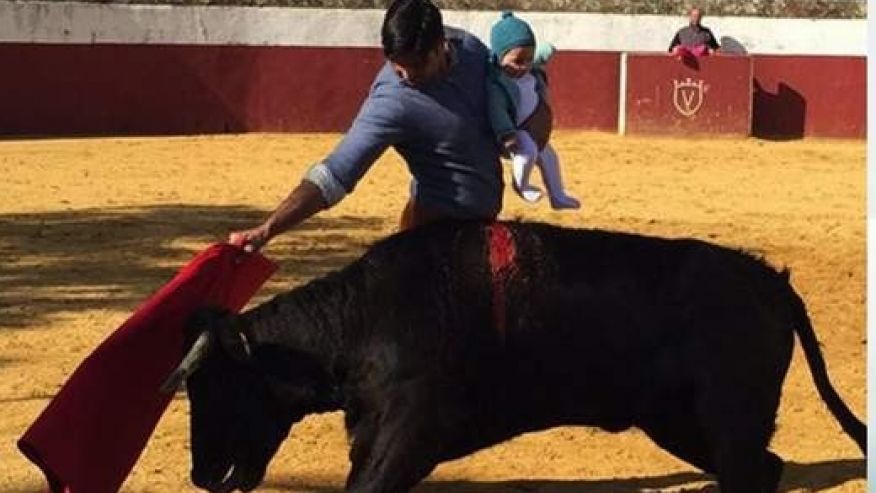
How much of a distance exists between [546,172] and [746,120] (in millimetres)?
12791

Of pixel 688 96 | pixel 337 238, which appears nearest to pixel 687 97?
pixel 688 96

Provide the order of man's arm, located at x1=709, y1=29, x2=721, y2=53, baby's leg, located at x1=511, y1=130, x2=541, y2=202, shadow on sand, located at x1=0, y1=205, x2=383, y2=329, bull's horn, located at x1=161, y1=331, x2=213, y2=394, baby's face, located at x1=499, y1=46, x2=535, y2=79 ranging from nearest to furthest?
bull's horn, located at x1=161, y1=331, x2=213, y2=394 → baby's leg, located at x1=511, y1=130, x2=541, y2=202 → baby's face, located at x1=499, y1=46, x2=535, y2=79 → shadow on sand, located at x1=0, y1=205, x2=383, y2=329 → man's arm, located at x1=709, y1=29, x2=721, y2=53

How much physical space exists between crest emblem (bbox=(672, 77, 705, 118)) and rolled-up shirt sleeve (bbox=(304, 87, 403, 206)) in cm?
1391

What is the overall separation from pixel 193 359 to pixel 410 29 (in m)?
0.82

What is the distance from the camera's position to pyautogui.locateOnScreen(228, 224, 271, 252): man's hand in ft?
12.5

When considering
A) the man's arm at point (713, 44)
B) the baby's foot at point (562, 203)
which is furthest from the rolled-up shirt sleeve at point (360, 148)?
the man's arm at point (713, 44)

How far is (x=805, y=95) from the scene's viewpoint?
1823cm

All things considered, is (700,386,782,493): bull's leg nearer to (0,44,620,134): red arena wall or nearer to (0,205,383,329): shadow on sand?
(0,205,383,329): shadow on sand

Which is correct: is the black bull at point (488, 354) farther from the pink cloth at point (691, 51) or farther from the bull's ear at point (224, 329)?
the pink cloth at point (691, 51)

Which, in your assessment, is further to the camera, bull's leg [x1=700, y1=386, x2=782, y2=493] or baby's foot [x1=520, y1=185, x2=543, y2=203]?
baby's foot [x1=520, y1=185, x2=543, y2=203]

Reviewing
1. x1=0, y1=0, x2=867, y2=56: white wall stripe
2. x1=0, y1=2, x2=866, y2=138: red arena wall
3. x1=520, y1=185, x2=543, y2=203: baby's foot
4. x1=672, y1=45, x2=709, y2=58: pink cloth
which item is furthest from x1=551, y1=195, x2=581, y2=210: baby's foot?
x1=672, y1=45, x2=709, y2=58: pink cloth

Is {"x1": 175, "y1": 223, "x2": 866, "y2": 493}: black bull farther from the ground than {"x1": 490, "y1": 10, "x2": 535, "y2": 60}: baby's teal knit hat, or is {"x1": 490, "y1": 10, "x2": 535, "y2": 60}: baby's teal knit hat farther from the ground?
{"x1": 490, "y1": 10, "x2": 535, "y2": 60}: baby's teal knit hat

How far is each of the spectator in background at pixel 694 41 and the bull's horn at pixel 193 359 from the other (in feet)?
47.6

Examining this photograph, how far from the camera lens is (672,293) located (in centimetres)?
376
